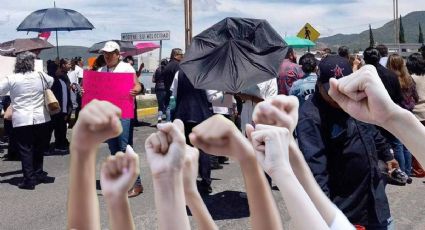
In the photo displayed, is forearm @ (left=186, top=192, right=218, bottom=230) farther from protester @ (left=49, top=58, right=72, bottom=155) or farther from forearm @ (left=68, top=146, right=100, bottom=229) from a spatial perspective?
protester @ (left=49, top=58, right=72, bottom=155)

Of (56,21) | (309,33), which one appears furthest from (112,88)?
(309,33)

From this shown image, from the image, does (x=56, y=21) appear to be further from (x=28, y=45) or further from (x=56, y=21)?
(x=28, y=45)

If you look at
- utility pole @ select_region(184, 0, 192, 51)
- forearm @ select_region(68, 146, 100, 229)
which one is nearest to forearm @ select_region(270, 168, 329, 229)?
forearm @ select_region(68, 146, 100, 229)

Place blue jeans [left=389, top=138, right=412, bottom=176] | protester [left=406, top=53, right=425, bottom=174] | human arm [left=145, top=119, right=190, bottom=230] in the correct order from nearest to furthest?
1. human arm [left=145, top=119, right=190, bottom=230]
2. blue jeans [left=389, top=138, right=412, bottom=176]
3. protester [left=406, top=53, right=425, bottom=174]

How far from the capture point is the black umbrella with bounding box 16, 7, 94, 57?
11.6 metres

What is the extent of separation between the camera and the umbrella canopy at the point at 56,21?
11562 millimetres

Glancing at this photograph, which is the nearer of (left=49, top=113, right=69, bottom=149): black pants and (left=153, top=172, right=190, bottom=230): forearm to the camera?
(left=153, top=172, right=190, bottom=230): forearm

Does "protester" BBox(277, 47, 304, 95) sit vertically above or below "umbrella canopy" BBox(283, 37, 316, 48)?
below

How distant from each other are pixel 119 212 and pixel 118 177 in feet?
0.32

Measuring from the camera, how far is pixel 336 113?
10.1 feet

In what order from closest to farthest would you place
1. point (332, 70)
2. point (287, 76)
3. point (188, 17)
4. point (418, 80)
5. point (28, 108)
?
point (332, 70) → point (28, 108) → point (418, 80) → point (287, 76) → point (188, 17)

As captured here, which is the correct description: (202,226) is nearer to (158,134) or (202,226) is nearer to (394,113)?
(158,134)

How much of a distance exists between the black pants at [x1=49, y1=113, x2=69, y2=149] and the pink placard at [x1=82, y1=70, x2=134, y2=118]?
14.5 ft

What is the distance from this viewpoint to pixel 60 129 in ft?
34.4
